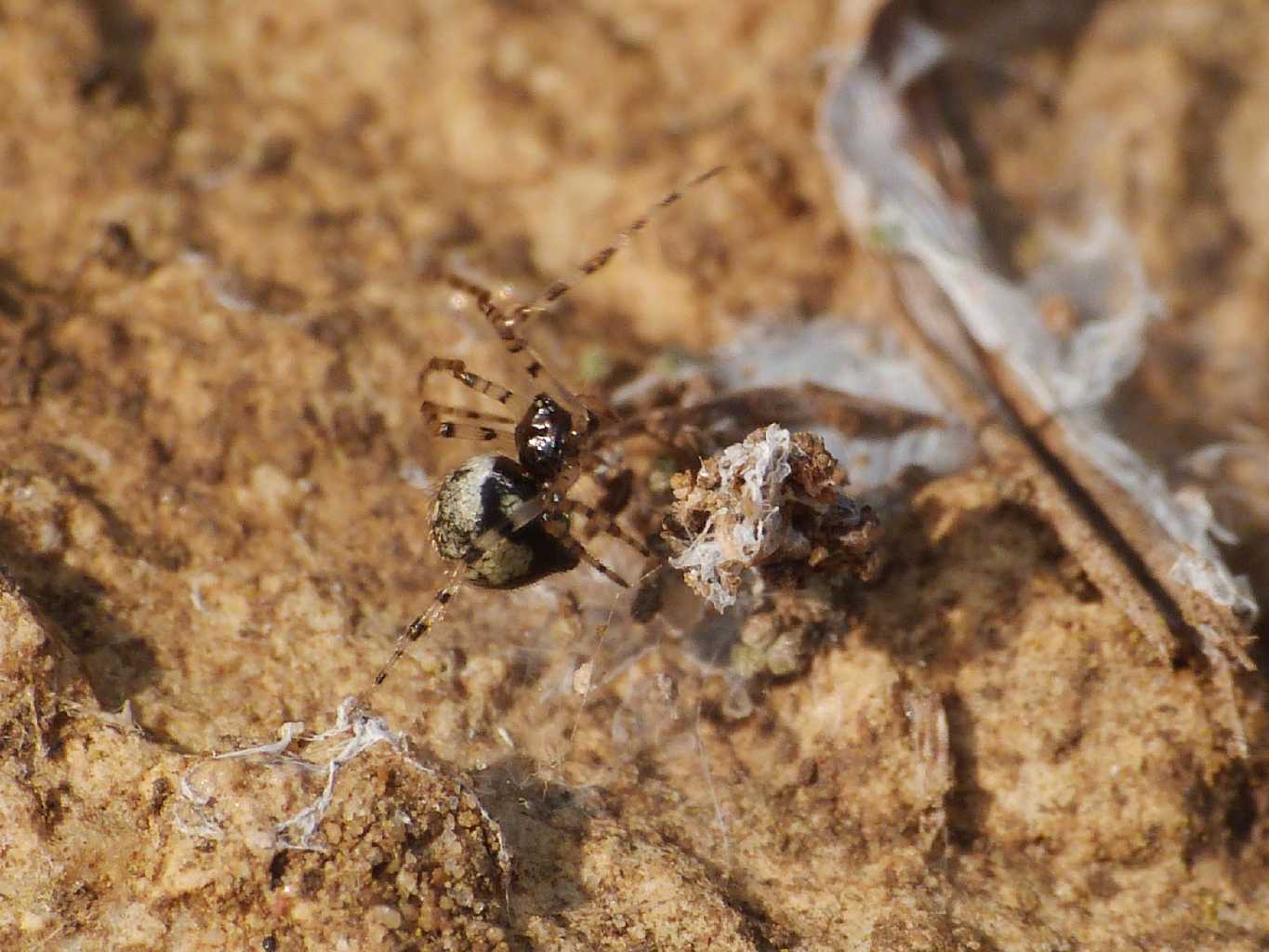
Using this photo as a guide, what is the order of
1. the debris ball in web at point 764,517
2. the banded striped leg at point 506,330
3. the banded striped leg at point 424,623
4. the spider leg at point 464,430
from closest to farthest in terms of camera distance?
the debris ball in web at point 764,517
the banded striped leg at point 424,623
the spider leg at point 464,430
the banded striped leg at point 506,330

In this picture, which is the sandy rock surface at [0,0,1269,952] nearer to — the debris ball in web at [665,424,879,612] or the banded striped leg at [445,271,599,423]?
the banded striped leg at [445,271,599,423]

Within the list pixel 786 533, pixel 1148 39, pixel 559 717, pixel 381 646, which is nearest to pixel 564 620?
pixel 559 717

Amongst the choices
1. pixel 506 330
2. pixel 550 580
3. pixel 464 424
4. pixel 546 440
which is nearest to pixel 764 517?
Result: pixel 550 580

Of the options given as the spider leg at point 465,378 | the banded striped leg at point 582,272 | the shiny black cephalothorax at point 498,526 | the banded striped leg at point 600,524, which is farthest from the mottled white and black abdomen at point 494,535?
the banded striped leg at point 582,272

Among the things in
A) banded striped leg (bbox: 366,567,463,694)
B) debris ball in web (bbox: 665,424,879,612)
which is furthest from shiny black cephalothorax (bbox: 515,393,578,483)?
debris ball in web (bbox: 665,424,879,612)

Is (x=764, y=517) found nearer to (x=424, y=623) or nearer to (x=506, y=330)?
(x=424, y=623)

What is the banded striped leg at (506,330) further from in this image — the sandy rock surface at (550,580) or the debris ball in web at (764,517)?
the debris ball in web at (764,517)

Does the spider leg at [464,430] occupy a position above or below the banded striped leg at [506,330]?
below
